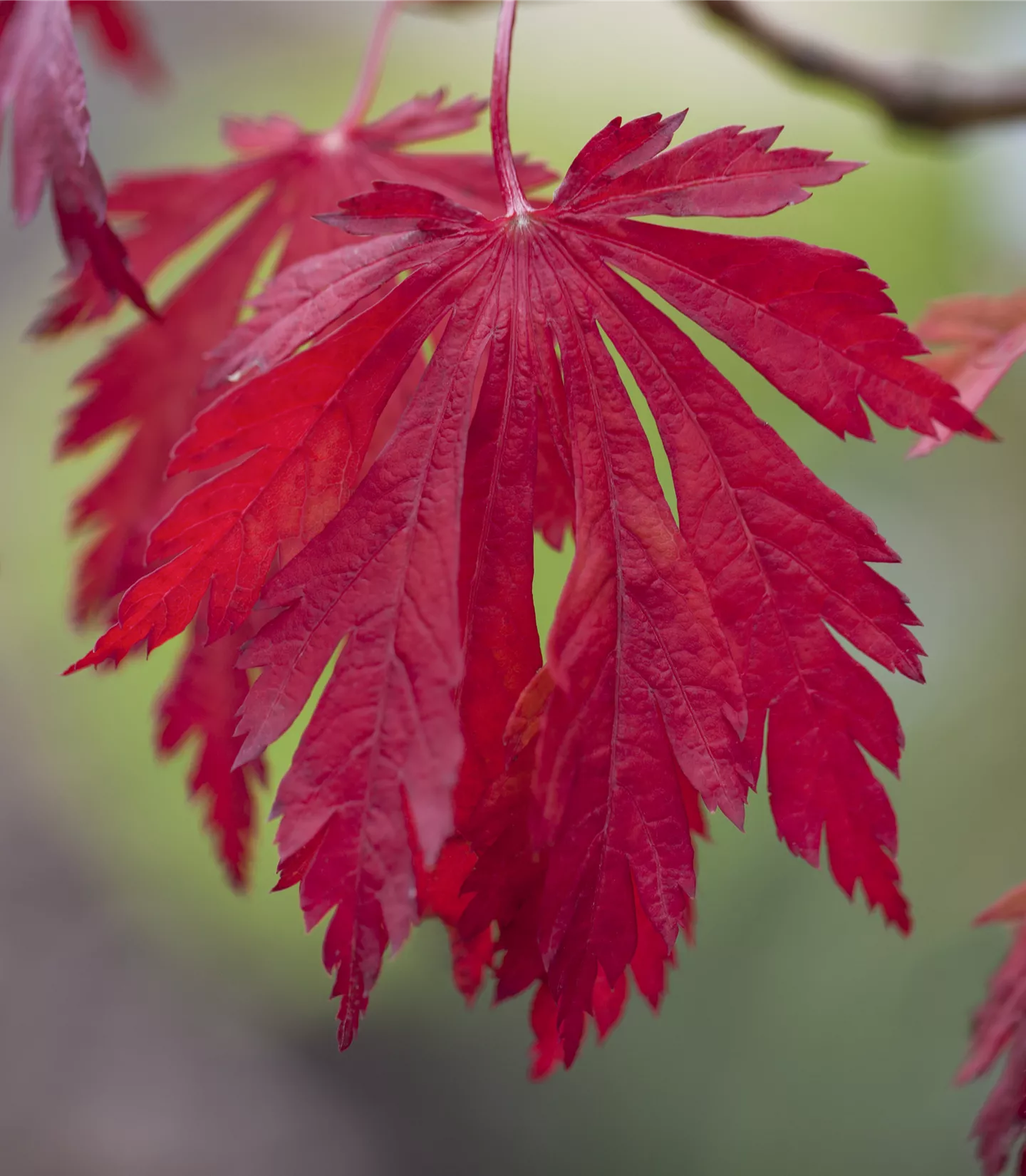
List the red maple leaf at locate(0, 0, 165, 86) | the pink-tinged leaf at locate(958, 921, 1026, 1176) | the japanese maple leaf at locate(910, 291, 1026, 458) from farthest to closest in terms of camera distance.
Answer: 1. the red maple leaf at locate(0, 0, 165, 86)
2. the japanese maple leaf at locate(910, 291, 1026, 458)
3. the pink-tinged leaf at locate(958, 921, 1026, 1176)

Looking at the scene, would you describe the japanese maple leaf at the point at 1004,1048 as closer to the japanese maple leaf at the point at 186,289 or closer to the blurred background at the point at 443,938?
the japanese maple leaf at the point at 186,289

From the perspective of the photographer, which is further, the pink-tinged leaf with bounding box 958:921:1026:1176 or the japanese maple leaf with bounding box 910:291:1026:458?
the japanese maple leaf with bounding box 910:291:1026:458

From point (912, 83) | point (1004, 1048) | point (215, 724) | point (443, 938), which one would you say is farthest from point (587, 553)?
point (443, 938)

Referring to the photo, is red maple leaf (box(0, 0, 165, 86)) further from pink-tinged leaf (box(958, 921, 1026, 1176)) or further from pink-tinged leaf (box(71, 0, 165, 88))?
pink-tinged leaf (box(958, 921, 1026, 1176))

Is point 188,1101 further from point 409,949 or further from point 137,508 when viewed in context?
point 137,508

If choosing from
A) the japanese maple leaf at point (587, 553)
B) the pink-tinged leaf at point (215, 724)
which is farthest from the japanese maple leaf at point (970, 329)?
the pink-tinged leaf at point (215, 724)

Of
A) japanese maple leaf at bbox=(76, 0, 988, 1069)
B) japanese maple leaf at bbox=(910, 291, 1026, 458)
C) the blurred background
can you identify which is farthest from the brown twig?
the blurred background
